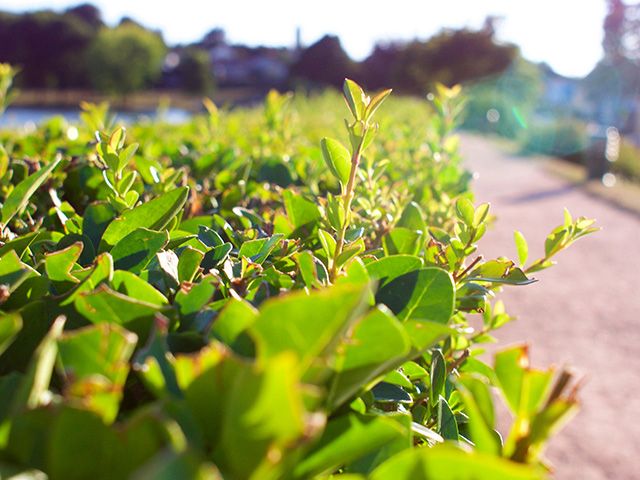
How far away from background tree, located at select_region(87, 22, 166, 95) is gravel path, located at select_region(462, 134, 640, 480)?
42799 mm

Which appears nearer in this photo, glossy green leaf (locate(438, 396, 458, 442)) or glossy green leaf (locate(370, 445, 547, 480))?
glossy green leaf (locate(370, 445, 547, 480))

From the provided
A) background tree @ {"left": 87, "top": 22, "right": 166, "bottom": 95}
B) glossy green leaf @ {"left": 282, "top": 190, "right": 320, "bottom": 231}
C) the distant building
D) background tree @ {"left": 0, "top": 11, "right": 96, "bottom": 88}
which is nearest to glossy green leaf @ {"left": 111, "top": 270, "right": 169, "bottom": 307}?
glossy green leaf @ {"left": 282, "top": 190, "right": 320, "bottom": 231}

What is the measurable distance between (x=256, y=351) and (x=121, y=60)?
5298cm

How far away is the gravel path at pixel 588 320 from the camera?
13.4 feet

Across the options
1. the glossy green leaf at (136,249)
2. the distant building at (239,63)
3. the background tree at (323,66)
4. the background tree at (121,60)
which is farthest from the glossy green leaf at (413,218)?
the distant building at (239,63)

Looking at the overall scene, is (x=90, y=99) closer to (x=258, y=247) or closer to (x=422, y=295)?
(x=258, y=247)

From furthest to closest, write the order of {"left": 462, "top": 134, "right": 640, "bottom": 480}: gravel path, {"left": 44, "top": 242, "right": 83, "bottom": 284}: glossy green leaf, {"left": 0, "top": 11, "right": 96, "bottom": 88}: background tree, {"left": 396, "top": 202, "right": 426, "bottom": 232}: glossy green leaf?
{"left": 0, "top": 11, "right": 96, "bottom": 88}: background tree, {"left": 462, "top": 134, "right": 640, "bottom": 480}: gravel path, {"left": 396, "top": 202, "right": 426, "bottom": 232}: glossy green leaf, {"left": 44, "top": 242, "right": 83, "bottom": 284}: glossy green leaf

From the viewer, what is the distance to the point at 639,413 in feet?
14.7

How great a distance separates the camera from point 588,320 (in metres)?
6.35

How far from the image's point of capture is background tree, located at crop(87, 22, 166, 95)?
4862 cm

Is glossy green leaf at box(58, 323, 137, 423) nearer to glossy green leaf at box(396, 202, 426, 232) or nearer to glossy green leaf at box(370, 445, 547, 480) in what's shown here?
glossy green leaf at box(370, 445, 547, 480)

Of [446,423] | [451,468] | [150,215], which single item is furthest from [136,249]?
[451,468]

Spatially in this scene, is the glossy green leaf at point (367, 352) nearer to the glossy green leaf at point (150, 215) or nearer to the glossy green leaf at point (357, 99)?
the glossy green leaf at point (357, 99)

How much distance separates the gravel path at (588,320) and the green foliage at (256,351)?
35 cm
